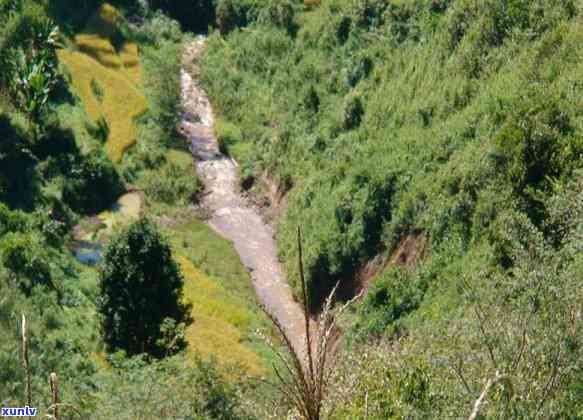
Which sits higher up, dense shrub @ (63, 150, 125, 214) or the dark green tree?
the dark green tree

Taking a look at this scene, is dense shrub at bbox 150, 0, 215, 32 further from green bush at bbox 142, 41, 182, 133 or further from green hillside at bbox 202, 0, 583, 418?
green hillside at bbox 202, 0, 583, 418

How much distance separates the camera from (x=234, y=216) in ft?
138

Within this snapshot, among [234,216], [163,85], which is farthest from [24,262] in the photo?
[163,85]

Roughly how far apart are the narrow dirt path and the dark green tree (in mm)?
4904

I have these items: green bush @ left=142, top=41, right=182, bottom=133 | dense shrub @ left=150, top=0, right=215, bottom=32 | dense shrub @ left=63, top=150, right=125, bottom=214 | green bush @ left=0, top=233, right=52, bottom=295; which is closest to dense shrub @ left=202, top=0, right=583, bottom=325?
green bush @ left=142, top=41, right=182, bottom=133

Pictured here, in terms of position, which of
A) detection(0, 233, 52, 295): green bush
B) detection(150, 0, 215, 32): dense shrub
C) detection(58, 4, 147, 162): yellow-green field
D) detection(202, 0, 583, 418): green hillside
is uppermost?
detection(202, 0, 583, 418): green hillside

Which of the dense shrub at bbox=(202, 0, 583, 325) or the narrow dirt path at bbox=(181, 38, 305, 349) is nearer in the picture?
the dense shrub at bbox=(202, 0, 583, 325)

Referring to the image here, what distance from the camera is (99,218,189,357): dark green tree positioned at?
26.4 meters

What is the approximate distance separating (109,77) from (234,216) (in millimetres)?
11822

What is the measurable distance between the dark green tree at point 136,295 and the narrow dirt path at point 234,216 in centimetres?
490

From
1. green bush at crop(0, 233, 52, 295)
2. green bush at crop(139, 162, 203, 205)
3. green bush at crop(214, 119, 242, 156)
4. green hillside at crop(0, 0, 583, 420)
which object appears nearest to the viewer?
green hillside at crop(0, 0, 583, 420)

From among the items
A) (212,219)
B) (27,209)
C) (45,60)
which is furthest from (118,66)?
(27,209)

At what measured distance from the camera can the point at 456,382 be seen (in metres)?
13.8

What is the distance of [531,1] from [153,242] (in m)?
16.5
